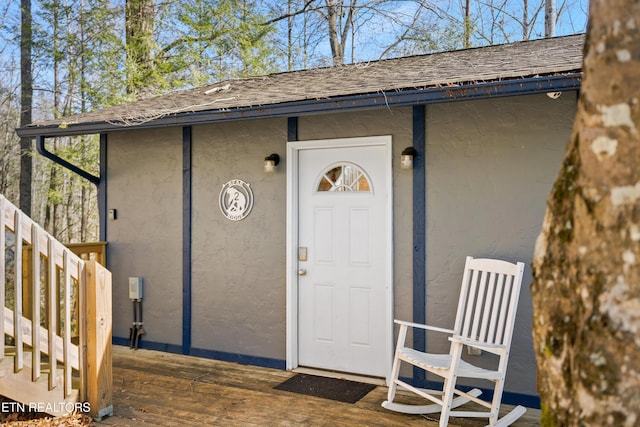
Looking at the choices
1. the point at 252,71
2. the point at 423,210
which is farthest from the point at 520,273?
the point at 252,71

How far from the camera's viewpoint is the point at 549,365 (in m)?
1.10

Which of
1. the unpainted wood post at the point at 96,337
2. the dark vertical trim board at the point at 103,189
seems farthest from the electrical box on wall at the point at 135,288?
the unpainted wood post at the point at 96,337

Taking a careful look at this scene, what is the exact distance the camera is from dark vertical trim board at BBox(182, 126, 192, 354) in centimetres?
529

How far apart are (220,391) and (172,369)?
80cm

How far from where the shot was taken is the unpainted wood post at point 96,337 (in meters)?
3.53

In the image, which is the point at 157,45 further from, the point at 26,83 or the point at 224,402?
the point at 224,402

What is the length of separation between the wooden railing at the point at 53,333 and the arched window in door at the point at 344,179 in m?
1.98

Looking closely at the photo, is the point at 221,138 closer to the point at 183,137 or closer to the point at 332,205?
the point at 183,137

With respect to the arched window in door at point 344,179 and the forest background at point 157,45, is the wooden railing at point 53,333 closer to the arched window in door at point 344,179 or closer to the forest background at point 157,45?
the arched window in door at point 344,179

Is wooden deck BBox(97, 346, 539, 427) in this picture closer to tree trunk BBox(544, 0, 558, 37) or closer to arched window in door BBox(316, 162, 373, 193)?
arched window in door BBox(316, 162, 373, 193)

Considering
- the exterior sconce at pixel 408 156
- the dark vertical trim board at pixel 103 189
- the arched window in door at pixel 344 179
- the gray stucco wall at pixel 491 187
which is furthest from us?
the dark vertical trim board at pixel 103 189

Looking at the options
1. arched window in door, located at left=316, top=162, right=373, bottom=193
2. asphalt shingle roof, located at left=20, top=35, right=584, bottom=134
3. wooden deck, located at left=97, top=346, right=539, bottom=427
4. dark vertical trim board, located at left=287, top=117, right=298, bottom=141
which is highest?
asphalt shingle roof, located at left=20, top=35, right=584, bottom=134

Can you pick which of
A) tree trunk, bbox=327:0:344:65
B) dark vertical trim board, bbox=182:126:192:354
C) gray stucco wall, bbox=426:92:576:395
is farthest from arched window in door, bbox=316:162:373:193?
tree trunk, bbox=327:0:344:65

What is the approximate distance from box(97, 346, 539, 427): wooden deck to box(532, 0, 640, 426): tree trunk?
270cm
